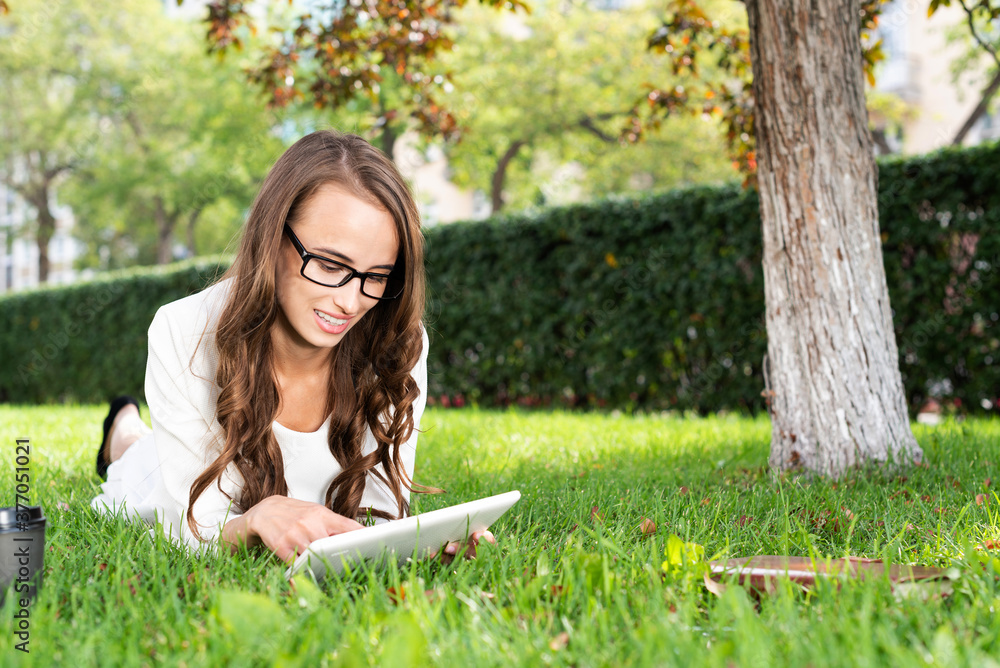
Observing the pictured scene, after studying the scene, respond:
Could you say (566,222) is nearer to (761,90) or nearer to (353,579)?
(761,90)

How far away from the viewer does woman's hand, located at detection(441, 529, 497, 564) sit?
201cm

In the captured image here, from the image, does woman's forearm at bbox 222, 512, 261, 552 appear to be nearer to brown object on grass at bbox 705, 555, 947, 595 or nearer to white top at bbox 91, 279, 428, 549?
white top at bbox 91, 279, 428, 549

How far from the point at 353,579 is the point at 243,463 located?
25.4 inches

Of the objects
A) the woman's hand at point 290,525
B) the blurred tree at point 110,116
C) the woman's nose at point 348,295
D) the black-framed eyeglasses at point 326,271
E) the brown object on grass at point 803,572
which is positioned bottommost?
the brown object on grass at point 803,572

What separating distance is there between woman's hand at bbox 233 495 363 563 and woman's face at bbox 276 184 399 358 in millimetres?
499

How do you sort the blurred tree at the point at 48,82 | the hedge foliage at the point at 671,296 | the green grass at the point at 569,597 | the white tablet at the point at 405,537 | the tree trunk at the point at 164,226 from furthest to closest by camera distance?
the tree trunk at the point at 164,226
the blurred tree at the point at 48,82
the hedge foliage at the point at 671,296
the white tablet at the point at 405,537
the green grass at the point at 569,597

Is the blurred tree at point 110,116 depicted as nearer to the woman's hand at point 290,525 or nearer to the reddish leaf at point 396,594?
the woman's hand at point 290,525

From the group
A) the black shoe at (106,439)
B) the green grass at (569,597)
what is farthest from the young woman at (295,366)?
the black shoe at (106,439)

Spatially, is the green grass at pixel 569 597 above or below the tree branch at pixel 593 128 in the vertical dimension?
below

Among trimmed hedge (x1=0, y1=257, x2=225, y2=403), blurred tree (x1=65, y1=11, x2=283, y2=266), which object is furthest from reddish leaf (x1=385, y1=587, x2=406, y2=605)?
blurred tree (x1=65, y1=11, x2=283, y2=266)

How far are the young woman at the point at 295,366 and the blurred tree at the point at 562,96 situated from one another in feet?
44.0

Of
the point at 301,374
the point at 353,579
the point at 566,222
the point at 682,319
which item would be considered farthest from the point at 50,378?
the point at 353,579

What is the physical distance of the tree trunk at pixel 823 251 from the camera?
3.49 m

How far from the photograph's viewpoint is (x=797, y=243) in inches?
141
